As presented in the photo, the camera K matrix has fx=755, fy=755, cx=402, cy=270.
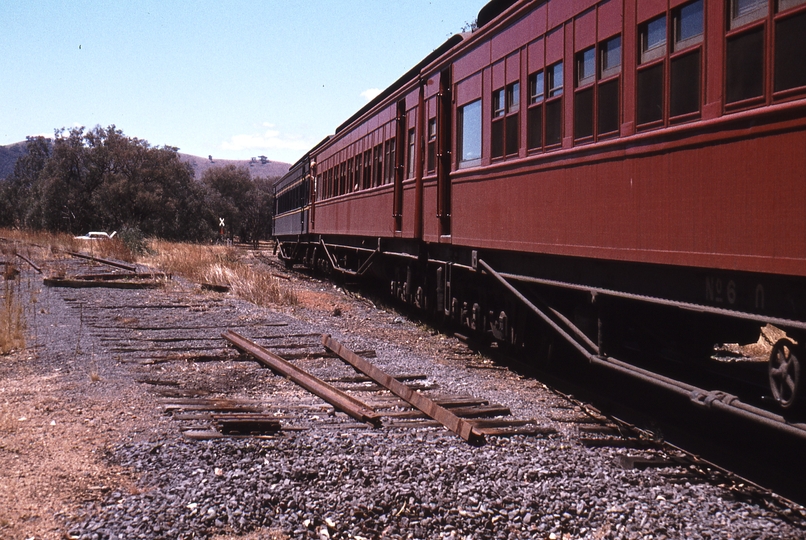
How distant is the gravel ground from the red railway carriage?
0.88 meters

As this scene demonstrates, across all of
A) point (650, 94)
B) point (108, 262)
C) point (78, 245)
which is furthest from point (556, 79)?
point (78, 245)

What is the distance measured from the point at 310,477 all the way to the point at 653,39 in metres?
3.56

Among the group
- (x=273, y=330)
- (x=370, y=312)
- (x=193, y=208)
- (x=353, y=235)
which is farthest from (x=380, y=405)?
(x=193, y=208)

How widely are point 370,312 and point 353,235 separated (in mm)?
2674

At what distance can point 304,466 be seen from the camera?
4.30 meters

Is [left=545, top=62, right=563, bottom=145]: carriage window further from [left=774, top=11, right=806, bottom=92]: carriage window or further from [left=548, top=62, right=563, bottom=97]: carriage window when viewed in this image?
[left=774, top=11, right=806, bottom=92]: carriage window

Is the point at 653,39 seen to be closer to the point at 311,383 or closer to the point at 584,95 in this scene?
the point at 584,95

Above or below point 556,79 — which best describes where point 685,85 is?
below

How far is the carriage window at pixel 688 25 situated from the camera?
453cm

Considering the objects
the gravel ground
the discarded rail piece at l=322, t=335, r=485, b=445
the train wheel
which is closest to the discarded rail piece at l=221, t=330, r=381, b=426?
the gravel ground

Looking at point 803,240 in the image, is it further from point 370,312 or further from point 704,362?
point 370,312

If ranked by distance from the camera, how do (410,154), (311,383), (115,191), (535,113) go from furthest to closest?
(115,191), (410,154), (535,113), (311,383)

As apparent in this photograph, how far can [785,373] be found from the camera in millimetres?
4027

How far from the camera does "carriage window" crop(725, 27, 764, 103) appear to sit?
13.3ft
